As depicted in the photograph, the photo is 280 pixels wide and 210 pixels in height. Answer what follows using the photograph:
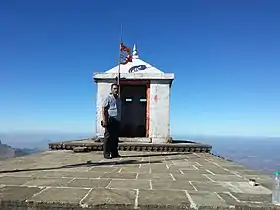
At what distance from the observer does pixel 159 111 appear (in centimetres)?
1119

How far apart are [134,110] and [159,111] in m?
4.80

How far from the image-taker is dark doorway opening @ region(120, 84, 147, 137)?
51.1 feet

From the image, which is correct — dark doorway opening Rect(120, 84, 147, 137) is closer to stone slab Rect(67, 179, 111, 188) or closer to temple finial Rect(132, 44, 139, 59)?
temple finial Rect(132, 44, 139, 59)

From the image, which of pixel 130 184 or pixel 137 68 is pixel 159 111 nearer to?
pixel 137 68

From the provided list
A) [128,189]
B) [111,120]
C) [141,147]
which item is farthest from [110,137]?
[128,189]

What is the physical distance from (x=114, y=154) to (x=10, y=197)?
14.6 feet

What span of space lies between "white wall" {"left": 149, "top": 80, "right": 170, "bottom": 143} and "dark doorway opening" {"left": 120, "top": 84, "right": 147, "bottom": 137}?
4.18 metres

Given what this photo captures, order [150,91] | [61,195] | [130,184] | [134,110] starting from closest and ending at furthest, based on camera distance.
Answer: [61,195] < [130,184] < [150,91] < [134,110]

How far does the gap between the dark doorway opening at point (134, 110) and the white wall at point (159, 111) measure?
165 inches

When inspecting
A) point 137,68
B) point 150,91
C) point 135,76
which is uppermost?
point 137,68

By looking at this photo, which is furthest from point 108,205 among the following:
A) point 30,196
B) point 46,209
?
point 30,196

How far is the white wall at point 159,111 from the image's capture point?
11070 mm

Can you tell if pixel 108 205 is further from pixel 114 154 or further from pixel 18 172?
pixel 114 154

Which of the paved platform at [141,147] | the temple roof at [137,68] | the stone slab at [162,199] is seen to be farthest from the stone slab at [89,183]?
the temple roof at [137,68]
